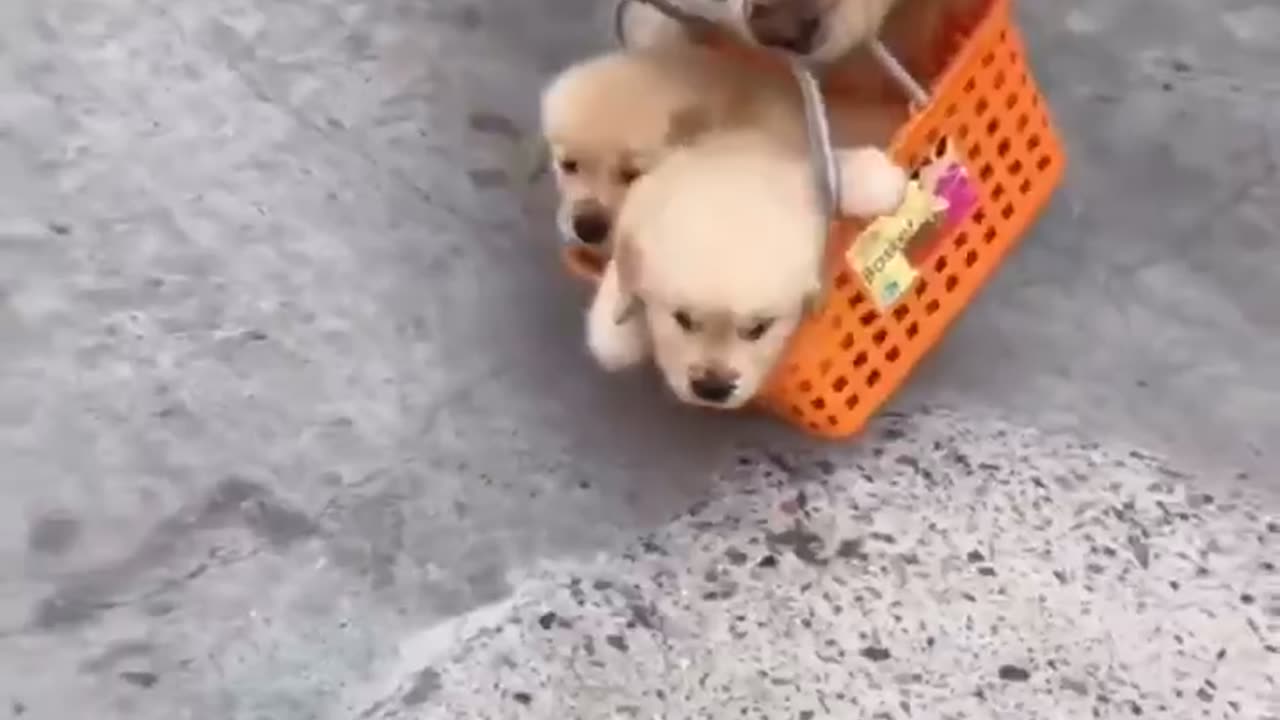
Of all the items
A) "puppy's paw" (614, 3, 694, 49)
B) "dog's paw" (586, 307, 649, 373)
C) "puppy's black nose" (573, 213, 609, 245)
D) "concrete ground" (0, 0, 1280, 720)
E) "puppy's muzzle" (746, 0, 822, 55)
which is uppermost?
"puppy's muzzle" (746, 0, 822, 55)

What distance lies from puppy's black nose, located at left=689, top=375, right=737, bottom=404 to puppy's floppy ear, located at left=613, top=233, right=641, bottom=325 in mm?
58

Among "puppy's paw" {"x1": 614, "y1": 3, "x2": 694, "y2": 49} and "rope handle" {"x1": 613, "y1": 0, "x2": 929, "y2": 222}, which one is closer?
"rope handle" {"x1": 613, "y1": 0, "x2": 929, "y2": 222}

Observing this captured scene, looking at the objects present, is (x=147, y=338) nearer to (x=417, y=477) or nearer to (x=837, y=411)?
(x=417, y=477)

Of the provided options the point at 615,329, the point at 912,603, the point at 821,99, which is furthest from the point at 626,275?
the point at 912,603

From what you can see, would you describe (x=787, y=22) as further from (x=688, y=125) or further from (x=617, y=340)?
(x=617, y=340)

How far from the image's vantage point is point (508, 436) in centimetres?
117

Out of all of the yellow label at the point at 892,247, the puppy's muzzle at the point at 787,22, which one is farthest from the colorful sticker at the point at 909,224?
the puppy's muzzle at the point at 787,22

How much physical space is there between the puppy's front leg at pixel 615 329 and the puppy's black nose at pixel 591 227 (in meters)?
0.02

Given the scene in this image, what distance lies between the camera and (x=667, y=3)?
3.66ft

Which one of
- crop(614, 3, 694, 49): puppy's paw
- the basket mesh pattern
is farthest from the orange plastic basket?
crop(614, 3, 694, 49): puppy's paw

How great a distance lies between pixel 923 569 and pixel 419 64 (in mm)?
563

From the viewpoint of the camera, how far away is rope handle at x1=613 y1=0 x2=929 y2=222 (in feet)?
3.40

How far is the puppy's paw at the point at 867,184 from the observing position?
104 centimetres

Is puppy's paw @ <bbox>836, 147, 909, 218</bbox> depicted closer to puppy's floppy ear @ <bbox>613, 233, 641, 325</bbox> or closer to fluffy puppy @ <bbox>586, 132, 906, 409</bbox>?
fluffy puppy @ <bbox>586, 132, 906, 409</bbox>
